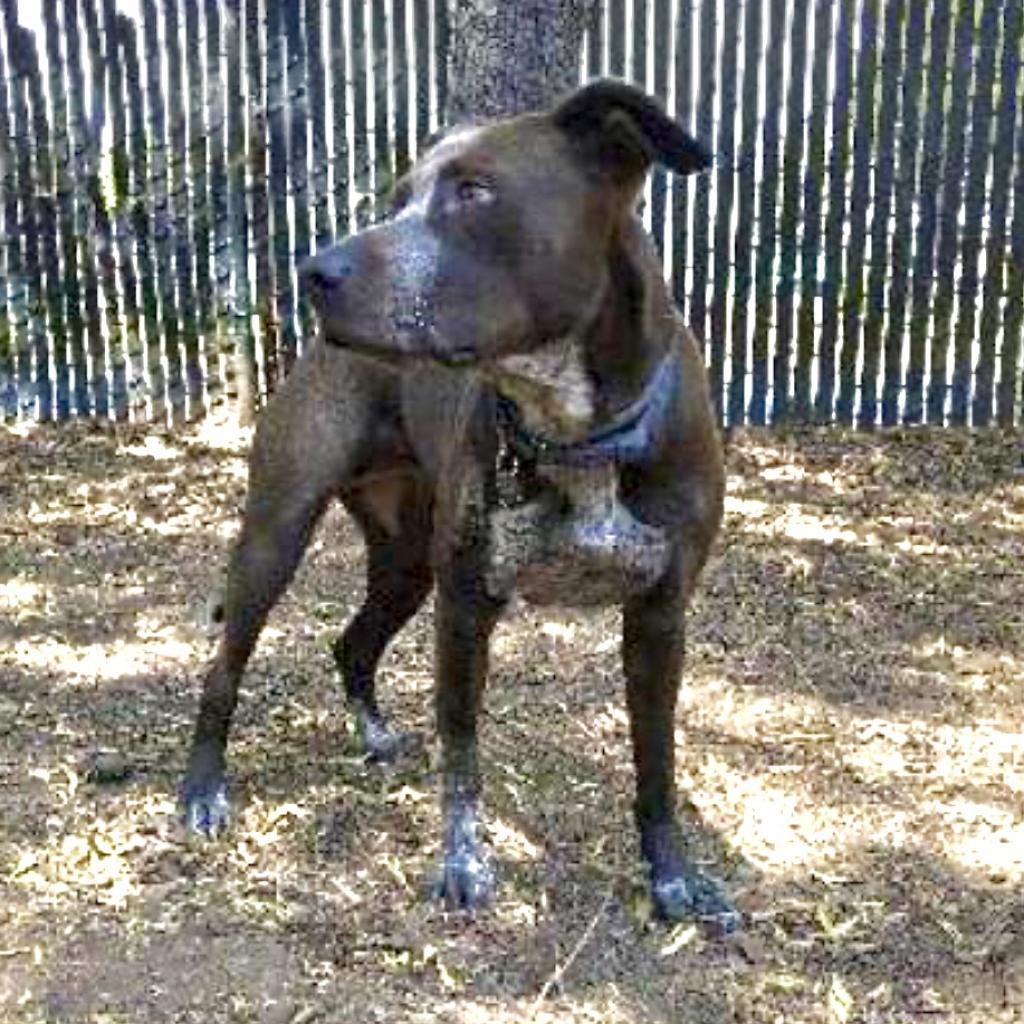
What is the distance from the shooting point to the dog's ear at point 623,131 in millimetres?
3297

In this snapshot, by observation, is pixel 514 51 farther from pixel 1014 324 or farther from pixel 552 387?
pixel 552 387

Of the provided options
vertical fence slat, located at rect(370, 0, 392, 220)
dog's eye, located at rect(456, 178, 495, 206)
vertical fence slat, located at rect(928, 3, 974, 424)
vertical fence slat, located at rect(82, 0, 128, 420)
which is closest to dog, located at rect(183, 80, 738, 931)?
dog's eye, located at rect(456, 178, 495, 206)

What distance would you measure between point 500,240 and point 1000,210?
5327mm

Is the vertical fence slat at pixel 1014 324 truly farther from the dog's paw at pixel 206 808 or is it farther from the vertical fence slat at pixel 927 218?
the dog's paw at pixel 206 808

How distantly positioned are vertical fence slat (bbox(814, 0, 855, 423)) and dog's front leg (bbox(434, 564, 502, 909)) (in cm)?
454

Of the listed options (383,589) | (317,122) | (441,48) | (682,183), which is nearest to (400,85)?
(441,48)

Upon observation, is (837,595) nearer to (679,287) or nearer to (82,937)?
(679,287)

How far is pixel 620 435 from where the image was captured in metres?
3.60

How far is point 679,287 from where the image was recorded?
8.19 metres

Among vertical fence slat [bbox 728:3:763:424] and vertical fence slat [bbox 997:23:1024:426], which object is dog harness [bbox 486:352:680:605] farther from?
vertical fence slat [bbox 997:23:1024:426]

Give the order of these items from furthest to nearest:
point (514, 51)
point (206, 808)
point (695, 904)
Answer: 1. point (514, 51)
2. point (206, 808)
3. point (695, 904)

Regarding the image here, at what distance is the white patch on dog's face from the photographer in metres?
3.44

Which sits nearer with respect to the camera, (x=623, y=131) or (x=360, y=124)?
(x=623, y=131)

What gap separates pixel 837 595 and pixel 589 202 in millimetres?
3210
